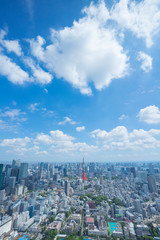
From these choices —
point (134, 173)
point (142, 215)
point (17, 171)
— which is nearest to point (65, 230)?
point (142, 215)

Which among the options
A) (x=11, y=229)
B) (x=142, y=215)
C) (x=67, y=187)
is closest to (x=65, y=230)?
(x=11, y=229)

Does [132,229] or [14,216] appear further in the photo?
[14,216]

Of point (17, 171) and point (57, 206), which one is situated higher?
point (17, 171)

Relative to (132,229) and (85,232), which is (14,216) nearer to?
(85,232)

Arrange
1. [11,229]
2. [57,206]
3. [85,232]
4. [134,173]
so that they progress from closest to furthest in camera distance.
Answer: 1. [85,232]
2. [11,229]
3. [57,206]
4. [134,173]

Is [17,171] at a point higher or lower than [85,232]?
higher

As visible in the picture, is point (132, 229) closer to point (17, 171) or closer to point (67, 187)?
point (67, 187)

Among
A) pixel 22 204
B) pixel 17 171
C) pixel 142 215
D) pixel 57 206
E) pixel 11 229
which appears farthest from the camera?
pixel 17 171

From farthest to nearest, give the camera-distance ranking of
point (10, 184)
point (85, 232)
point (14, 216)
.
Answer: point (10, 184) < point (14, 216) < point (85, 232)

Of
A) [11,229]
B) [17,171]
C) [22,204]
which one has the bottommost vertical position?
[11,229]
